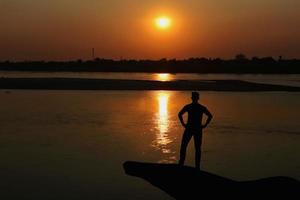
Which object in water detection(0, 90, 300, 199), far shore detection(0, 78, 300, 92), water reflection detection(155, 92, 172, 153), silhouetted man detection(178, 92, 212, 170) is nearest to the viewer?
silhouetted man detection(178, 92, 212, 170)

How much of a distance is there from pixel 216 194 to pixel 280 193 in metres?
1.13

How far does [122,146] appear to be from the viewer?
57.3 feet

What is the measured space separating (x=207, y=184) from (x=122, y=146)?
802 centimetres

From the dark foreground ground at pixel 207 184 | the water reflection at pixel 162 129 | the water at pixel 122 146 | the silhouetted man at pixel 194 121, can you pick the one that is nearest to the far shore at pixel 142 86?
the water reflection at pixel 162 129

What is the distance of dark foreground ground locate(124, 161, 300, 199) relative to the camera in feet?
30.1

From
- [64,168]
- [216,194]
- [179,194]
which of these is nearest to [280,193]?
[216,194]

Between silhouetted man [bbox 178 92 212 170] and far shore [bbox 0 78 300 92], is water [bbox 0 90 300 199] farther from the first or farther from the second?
far shore [bbox 0 78 300 92]

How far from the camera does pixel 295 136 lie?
20625 mm

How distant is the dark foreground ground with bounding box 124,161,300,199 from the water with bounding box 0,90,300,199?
1325 millimetres

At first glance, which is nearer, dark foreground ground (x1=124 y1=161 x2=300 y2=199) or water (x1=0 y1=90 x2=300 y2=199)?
dark foreground ground (x1=124 y1=161 x2=300 y2=199)

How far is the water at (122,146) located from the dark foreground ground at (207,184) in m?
1.33

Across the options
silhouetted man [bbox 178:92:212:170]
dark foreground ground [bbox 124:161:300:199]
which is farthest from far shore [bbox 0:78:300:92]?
dark foreground ground [bbox 124:161:300:199]

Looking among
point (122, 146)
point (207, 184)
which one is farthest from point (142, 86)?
point (207, 184)

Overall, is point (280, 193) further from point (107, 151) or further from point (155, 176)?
point (107, 151)
